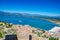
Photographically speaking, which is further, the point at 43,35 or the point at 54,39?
the point at 43,35

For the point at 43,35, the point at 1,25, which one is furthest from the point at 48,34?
the point at 1,25

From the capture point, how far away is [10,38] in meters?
20.7

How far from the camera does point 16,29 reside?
24.1 m

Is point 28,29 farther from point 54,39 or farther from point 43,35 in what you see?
point 54,39

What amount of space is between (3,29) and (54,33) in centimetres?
434

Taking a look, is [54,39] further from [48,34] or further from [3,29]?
[3,29]

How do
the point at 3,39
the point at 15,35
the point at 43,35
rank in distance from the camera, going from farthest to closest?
the point at 43,35 → the point at 15,35 → the point at 3,39

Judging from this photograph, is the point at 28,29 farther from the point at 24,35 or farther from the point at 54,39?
the point at 54,39

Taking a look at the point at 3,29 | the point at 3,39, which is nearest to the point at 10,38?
the point at 3,39

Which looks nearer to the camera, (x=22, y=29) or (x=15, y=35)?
(x=15, y=35)

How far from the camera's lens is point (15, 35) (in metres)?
21.8

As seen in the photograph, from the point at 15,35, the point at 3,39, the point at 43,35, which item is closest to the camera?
the point at 3,39

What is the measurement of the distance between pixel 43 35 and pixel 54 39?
2.55m

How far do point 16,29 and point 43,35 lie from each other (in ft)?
7.71
